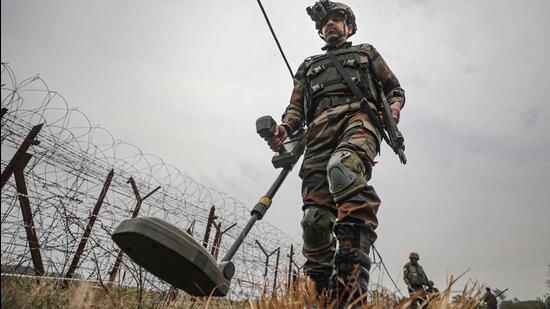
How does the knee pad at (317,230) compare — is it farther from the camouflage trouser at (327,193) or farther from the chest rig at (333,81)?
the chest rig at (333,81)

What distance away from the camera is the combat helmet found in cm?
314

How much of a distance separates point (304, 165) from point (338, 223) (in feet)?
2.94

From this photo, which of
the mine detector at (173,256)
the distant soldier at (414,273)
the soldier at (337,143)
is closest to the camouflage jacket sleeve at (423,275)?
the distant soldier at (414,273)

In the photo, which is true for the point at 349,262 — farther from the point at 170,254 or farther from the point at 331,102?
the point at 331,102

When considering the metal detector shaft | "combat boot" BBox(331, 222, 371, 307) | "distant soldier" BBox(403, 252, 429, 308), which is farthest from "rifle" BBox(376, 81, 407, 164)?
"distant soldier" BBox(403, 252, 429, 308)

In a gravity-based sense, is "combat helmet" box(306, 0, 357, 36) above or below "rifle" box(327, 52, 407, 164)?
above

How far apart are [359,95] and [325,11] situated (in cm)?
101

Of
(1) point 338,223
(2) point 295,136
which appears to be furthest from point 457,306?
(2) point 295,136

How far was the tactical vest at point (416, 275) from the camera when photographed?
11383 millimetres

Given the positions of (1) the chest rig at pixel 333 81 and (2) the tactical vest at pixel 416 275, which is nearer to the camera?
(1) the chest rig at pixel 333 81

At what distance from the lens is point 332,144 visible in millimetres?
2633

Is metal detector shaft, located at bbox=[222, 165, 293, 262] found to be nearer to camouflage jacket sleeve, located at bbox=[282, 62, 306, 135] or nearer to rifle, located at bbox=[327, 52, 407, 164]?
camouflage jacket sleeve, located at bbox=[282, 62, 306, 135]

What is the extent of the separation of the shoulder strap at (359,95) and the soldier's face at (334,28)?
26 centimetres

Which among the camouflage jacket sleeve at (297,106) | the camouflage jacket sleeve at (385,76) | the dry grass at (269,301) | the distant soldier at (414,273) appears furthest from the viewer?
the distant soldier at (414,273)
